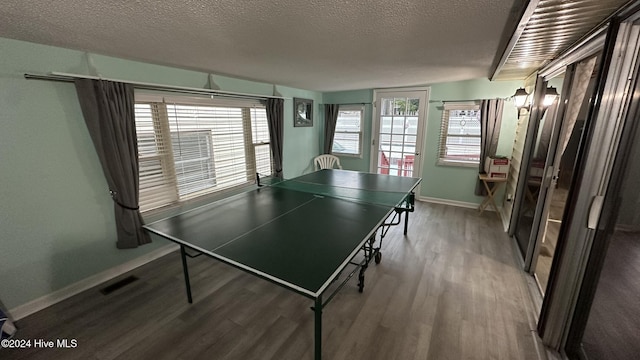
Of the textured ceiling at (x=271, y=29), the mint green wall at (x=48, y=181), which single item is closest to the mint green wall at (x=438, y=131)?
the textured ceiling at (x=271, y=29)

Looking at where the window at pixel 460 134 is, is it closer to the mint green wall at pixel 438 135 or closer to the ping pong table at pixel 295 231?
the mint green wall at pixel 438 135

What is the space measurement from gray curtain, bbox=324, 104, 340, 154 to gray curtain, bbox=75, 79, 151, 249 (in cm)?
358

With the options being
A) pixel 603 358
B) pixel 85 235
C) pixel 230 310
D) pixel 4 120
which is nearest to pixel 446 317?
pixel 603 358

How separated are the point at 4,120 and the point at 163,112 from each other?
1127 mm

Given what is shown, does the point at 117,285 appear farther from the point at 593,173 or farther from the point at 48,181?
the point at 593,173

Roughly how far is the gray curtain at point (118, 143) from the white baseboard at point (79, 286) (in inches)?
11.2

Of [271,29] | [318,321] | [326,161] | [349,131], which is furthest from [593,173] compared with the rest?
[326,161]

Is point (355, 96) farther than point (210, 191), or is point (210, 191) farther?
point (355, 96)

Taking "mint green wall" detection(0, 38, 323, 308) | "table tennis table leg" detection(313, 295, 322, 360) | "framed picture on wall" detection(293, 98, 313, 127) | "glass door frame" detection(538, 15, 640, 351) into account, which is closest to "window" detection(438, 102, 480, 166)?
"framed picture on wall" detection(293, 98, 313, 127)

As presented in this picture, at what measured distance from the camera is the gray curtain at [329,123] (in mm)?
5180

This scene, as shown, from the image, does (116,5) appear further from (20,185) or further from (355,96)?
(355,96)

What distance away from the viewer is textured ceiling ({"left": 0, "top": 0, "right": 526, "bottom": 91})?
4.18ft

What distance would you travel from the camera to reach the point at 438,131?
4383 mm

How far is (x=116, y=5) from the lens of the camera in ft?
4.05
